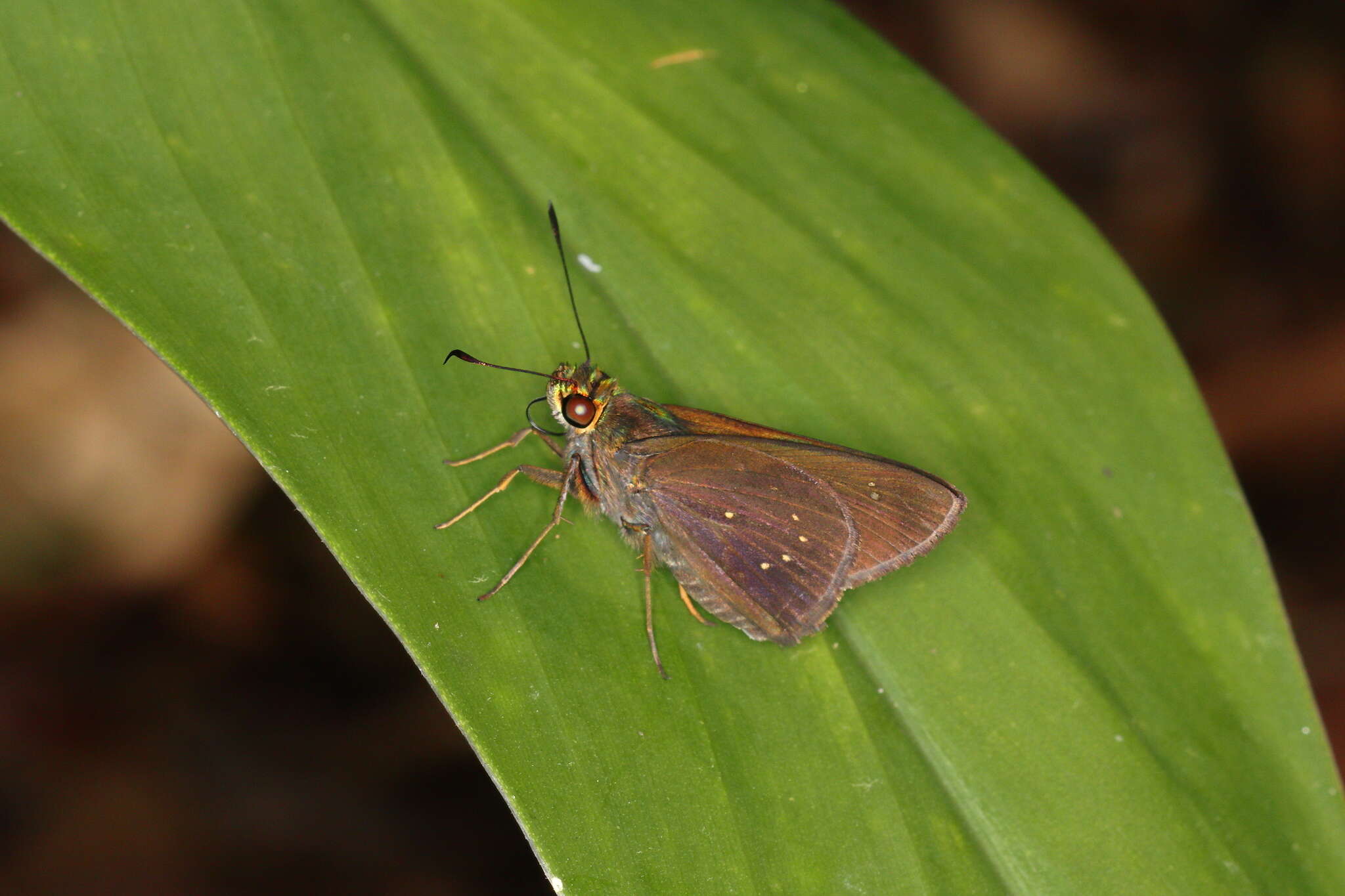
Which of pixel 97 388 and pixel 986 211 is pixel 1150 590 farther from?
pixel 97 388

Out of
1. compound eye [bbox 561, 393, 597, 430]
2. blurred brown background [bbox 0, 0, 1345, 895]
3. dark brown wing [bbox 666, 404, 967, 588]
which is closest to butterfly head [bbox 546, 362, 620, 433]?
compound eye [bbox 561, 393, 597, 430]

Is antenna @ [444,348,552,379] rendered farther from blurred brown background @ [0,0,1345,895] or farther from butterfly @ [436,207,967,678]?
blurred brown background @ [0,0,1345,895]

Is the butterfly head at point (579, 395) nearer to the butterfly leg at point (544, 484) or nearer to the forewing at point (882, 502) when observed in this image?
the butterfly leg at point (544, 484)

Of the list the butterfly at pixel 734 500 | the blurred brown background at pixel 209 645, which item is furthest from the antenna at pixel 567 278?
the blurred brown background at pixel 209 645

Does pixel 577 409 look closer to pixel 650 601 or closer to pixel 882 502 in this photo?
pixel 650 601

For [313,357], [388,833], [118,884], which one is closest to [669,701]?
[313,357]

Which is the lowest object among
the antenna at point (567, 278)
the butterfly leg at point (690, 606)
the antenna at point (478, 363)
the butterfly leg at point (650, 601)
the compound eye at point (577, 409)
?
the butterfly leg at point (690, 606)
